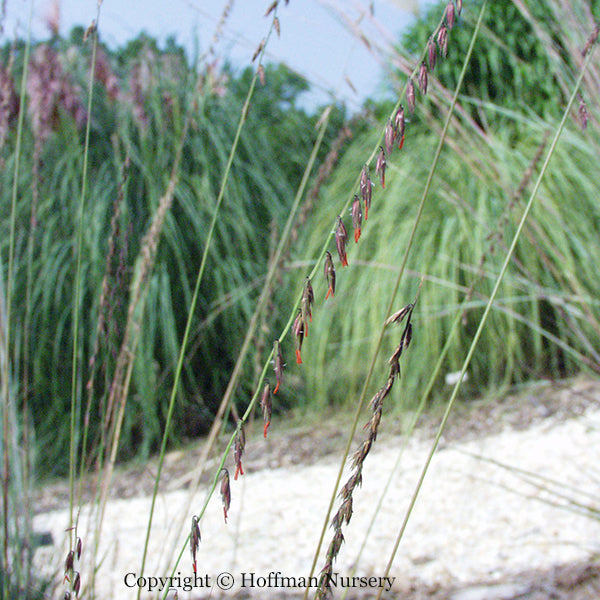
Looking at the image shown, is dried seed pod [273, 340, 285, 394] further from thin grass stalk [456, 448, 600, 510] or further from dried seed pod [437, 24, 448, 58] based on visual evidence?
thin grass stalk [456, 448, 600, 510]

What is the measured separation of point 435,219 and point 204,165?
46.4 inches

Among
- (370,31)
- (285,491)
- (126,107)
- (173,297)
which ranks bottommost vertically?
(285,491)

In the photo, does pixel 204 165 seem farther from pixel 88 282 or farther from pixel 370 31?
pixel 370 31

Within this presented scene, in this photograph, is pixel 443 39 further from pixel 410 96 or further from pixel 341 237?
pixel 341 237

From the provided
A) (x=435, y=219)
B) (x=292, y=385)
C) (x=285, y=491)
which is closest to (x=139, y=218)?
(x=292, y=385)

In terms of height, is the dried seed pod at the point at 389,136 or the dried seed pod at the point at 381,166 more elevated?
the dried seed pod at the point at 389,136

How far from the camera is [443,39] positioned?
1.92 feet

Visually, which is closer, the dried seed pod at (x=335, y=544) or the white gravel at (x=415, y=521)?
the dried seed pod at (x=335, y=544)

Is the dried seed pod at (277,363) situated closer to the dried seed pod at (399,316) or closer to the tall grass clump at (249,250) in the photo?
the dried seed pod at (399,316)

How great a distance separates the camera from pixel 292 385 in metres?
3.20

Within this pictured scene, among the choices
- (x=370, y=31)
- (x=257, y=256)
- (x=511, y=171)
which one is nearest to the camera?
(x=370, y=31)

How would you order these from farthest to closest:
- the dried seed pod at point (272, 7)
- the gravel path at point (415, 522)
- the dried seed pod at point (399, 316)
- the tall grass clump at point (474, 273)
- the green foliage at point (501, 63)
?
1. the green foliage at point (501, 63)
2. the tall grass clump at point (474, 273)
3. the gravel path at point (415, 522)
4. the dried seed pod at point (272, 7)
5. the dried seed pod at point (399, 316)

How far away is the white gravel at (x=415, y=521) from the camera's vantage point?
142 centimetres

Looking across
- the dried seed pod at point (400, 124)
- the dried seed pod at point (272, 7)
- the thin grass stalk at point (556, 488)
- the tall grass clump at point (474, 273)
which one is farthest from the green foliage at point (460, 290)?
the dried seed pod at point (400, 124)
